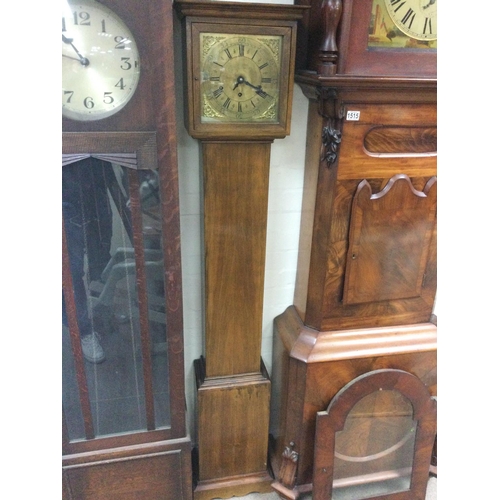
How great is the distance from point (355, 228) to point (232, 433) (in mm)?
753

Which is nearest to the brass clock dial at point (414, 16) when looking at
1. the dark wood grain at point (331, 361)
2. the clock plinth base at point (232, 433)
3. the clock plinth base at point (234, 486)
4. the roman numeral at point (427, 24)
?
the roman numeral at point (427, 24)

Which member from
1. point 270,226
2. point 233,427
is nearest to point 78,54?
point 270,226

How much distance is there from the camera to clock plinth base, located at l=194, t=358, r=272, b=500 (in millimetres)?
1328

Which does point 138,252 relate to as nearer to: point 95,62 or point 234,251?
point 234,251

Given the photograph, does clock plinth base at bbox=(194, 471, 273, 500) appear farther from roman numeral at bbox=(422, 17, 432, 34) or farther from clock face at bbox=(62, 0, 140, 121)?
roman numeral at bbox=(422, 17, 432, 34)

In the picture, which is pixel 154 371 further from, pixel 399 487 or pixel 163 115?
pixel 399 487

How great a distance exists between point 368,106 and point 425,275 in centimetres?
54

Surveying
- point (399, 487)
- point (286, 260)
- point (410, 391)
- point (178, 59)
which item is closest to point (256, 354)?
point (286, 260)

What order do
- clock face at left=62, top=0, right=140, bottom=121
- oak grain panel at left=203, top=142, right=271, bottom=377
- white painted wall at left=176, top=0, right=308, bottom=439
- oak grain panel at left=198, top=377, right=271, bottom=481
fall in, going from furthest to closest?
1. oak grain panel at left=198, top=377, right=271, bottom=481
2. white painted wall at left=176, top=0, right=308, bottom=439
3. oak grain panel at left=203, top=142, right=271, bottom=377
4. clock face at left=62, top=0, right=140, bottom=121

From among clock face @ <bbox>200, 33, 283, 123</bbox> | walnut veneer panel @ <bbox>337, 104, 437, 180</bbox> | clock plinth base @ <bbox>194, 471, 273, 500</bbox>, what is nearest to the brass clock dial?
walnut veneer panel @ <bbox>337, 104, 437, 180</bbox>

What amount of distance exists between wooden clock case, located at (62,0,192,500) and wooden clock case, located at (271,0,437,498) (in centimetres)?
34

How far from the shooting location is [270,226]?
4.43 ft

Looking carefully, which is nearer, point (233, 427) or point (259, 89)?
point (259, 89)

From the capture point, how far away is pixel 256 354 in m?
1.34
